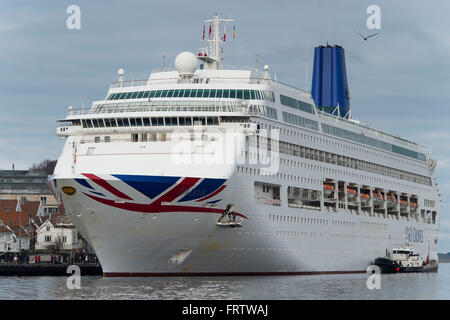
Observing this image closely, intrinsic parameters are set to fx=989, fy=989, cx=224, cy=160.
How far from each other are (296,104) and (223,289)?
19519mm

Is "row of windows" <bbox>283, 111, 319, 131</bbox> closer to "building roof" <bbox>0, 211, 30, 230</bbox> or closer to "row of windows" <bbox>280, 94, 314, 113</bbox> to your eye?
"row of windows" <bbox>280, 94, 314, 113</bbox>

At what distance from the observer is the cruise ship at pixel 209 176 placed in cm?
5409

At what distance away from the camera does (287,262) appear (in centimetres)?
6231

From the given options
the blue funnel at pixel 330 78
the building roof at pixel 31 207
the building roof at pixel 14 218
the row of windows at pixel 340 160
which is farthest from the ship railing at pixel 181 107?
the building roof at pixel 31 207

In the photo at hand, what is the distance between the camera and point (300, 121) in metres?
66.1

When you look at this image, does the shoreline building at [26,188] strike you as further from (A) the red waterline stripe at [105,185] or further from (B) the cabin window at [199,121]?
(A) the red waterline stripe at [105,185]

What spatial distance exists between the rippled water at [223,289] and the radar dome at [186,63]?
45.5ft

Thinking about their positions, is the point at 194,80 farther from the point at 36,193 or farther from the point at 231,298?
the point at 36,193

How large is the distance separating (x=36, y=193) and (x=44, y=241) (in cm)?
3716

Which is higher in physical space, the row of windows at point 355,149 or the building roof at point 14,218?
the row of windows at point 355,149

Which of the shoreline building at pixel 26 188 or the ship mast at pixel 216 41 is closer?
the ship mast at pixel 216 41

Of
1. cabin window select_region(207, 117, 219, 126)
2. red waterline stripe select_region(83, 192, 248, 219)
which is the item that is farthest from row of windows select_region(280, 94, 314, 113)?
red waterline stripe select_region(83, 192, 248, 219)

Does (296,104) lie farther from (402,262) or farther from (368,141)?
(402,262)

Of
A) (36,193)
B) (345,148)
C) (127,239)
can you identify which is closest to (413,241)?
(345,148)
